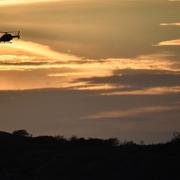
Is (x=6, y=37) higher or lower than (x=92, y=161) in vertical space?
higher

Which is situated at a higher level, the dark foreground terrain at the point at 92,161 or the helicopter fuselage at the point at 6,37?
the helicopter fuselage at the point at 6,37

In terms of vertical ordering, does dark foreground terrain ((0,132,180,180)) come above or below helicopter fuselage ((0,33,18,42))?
below

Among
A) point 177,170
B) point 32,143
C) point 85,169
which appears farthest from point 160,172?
point 32,143

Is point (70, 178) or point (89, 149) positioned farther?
point (89, 149)

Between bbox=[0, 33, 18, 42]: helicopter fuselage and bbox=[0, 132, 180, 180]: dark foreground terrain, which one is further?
bbox=[0, 33, 18, 42]: helicopter fuselage

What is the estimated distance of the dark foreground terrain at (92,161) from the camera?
5353 cm

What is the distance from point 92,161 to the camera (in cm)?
5722

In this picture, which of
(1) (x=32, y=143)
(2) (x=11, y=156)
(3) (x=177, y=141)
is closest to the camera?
(3) (x=177, y=141)

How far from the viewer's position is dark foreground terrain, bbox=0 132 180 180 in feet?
176

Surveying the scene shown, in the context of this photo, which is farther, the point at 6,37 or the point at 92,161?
the point at 6,37

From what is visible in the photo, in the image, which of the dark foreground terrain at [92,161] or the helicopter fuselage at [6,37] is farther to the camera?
the helicopter fuselage at [6,37]

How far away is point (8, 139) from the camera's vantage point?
72.1 m

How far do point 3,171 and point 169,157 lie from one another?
12493mm

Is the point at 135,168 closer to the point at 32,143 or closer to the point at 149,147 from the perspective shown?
the point at 149,147
